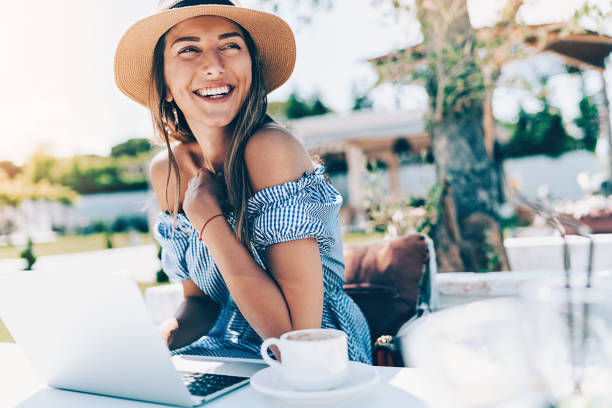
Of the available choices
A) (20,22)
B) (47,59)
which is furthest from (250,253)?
(47,59)

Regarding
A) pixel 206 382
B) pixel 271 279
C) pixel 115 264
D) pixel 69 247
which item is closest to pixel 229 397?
pixel 206 382

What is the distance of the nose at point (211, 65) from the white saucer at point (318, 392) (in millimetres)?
1035

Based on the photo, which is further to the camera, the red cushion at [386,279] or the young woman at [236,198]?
the red cushion at [386,279]

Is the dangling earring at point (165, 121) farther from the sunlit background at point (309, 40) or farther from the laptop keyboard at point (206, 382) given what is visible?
the laptop keyboard at point (206, 382)

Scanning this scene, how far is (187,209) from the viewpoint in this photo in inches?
63.2

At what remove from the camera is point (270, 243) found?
149cm

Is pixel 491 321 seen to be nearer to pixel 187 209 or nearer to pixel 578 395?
pixel 578 395

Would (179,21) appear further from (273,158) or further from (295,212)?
(295,212)

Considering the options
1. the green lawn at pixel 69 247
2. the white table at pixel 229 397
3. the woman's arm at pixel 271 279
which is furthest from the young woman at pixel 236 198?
the green lawn at pixel 69 247

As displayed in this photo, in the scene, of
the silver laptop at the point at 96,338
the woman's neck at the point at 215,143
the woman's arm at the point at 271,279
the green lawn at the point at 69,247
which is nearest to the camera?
the silver laptop at the point at 96,338

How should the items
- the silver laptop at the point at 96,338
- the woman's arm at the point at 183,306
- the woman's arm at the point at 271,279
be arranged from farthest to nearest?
the woman's arm at the point at 183,306
the woman's arm at the point at 271,279
the silver laptop at the point at 96,338

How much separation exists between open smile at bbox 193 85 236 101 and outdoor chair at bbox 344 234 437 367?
1.01 m

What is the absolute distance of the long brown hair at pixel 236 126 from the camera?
64.1 inches

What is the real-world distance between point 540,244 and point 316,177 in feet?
9.79
